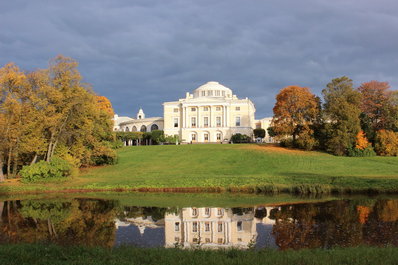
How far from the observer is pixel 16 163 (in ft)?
113

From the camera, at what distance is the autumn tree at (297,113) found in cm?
5278

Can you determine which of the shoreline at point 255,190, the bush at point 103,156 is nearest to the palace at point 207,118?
the bush at point 103,156

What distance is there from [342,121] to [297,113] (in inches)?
270

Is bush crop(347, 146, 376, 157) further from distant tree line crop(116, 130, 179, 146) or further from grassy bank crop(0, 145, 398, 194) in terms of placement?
distant tree line crop(116, 130, 179, 146)

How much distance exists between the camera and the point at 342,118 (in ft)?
161

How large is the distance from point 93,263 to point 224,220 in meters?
9.75

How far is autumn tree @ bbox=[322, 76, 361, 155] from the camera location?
1914 inches

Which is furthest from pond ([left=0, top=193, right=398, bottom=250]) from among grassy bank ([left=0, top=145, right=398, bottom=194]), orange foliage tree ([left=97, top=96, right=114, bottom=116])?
orange foliage tree ([left=97, top=96, right=114, bottom=116])

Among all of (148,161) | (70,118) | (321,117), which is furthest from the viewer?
(321,117)

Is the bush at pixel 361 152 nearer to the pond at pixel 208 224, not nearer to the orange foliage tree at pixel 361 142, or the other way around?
the orange foliage tree at pixel 361 142

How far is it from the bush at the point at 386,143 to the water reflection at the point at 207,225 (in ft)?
95.0

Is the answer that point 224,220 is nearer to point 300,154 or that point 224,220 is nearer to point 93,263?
point 93,263

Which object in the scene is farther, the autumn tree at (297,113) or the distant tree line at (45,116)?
the autumn tree at (297,113)

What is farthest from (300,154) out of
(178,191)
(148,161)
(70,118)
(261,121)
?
(261,121)
